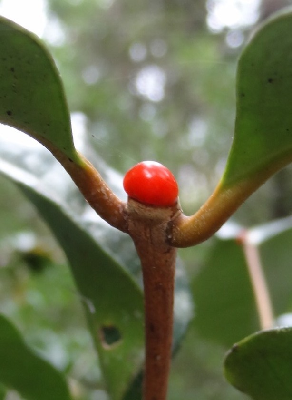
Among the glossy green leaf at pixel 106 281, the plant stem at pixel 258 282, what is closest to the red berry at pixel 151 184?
the glossy green leaf at pixel 106 281

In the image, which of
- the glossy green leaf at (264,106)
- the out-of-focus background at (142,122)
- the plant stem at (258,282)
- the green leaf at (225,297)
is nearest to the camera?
the glossy green leaf at (264,106)

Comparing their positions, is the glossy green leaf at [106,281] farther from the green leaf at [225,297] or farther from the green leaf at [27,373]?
the green leaf at [225,297]

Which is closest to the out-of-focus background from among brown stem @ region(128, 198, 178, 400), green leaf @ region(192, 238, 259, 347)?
green leaf @ region(192, 238, 259, 347)

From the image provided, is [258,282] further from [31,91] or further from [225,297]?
[31,91]

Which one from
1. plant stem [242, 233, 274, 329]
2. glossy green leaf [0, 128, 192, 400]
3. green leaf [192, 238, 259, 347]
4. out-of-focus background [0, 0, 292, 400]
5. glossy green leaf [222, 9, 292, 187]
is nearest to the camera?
glossy green leaf [222, 9, 292, 187]

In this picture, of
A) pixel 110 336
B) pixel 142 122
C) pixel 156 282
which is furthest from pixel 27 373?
pixel 142 122

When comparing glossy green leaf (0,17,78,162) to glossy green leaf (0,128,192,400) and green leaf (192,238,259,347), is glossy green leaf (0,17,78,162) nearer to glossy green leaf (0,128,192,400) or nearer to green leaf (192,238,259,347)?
glossy green leaf (0,128,192,400)
